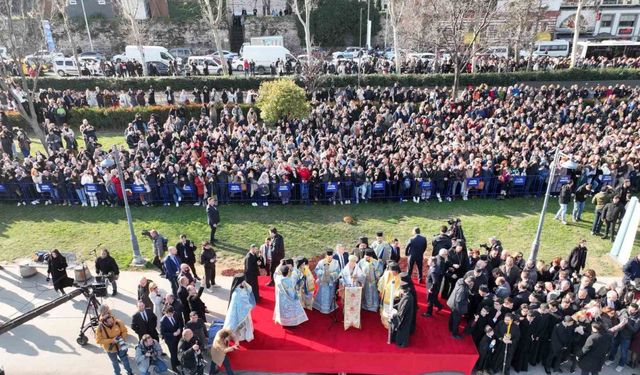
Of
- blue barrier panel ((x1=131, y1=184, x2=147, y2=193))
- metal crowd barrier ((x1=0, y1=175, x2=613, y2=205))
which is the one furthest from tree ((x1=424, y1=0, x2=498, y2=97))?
blue barrier panel ((x1=131, y1=184, x2=147, y2=193))

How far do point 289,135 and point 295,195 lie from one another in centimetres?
461

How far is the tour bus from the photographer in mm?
33906

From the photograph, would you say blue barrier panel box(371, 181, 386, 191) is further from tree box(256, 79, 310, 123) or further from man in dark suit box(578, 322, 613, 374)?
man in dark suit box(578, 322, 613, 374)

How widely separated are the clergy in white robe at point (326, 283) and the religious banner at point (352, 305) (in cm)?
44

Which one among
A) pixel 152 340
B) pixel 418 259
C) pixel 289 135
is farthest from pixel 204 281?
pixel 289 135

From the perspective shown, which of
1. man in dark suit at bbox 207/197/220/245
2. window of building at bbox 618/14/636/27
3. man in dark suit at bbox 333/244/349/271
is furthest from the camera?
window of building at bbox 618/14/636/27

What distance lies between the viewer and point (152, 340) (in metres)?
7.75

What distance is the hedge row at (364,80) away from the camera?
1072 inches

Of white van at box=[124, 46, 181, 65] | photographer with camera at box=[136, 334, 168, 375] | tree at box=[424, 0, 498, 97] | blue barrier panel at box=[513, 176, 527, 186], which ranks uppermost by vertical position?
tree at box=[424, 0, 498, 97]

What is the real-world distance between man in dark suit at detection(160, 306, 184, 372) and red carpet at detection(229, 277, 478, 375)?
1049 millimetres

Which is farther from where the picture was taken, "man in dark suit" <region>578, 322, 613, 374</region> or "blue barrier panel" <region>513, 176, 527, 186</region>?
"blue barrier panel" <region>513, 176, 527, 186</region>

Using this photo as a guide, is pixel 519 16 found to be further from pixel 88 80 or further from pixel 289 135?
pixel 88 80

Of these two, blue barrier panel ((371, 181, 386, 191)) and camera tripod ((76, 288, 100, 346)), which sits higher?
blue barrier panel ((371, 181, 386, 191))

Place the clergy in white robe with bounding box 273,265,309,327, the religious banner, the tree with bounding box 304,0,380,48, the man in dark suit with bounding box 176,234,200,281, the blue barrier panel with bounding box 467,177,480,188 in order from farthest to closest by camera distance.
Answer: the tree with bounding box 304,0,380,48, the blue barrier panel with bounding box 467,177,480,188, the man in dark suit with bounding box 176,234,200,281, the religious banner, the clergy in white robe with bounding box 273,265,309,327
